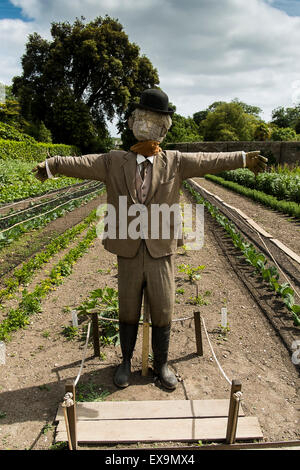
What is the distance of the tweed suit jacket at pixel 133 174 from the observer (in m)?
2.26

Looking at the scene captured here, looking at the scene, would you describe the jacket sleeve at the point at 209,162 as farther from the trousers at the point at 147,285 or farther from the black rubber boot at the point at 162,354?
the black rubber boot at the point at 162,354

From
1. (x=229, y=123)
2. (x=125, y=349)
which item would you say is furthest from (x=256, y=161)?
(x=229, y=123)

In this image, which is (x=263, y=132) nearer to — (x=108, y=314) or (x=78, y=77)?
(x=78, y=77)

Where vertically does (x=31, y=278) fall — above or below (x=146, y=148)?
below

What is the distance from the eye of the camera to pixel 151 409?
224 cm

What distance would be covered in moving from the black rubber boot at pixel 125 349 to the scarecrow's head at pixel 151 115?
131cm

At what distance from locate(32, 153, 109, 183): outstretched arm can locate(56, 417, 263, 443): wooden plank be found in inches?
60.5

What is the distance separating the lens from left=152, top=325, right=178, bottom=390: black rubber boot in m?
2.49

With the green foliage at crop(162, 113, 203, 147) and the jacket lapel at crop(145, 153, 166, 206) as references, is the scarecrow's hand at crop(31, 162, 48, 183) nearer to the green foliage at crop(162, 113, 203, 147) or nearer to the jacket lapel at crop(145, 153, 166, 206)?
the jacket lapel at crop(145, 153, 166, 206)

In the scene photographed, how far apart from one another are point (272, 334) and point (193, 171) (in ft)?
6.22

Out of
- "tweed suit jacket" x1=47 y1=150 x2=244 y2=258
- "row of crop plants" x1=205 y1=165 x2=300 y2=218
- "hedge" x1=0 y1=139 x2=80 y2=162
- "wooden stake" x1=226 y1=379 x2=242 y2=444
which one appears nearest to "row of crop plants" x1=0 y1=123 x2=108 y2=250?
"hedge" x1=0 y1=139 x2=80 y2=162

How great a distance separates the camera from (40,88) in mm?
28672

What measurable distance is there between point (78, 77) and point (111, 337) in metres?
29.6
